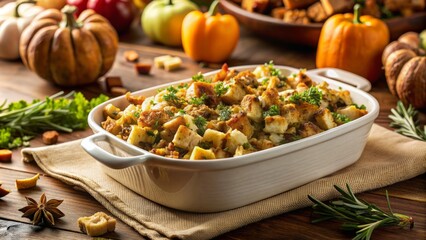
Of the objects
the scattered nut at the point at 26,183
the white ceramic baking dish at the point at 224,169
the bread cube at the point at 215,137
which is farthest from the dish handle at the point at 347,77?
the scattered nut at the point at 26,183

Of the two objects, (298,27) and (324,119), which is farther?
(298,27)

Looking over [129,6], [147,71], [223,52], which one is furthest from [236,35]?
[129,6]

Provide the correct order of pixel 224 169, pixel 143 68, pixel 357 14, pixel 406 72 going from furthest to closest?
pixel 143 68 < pixel 357 14 < pixel 406 72 < pixel 224 169

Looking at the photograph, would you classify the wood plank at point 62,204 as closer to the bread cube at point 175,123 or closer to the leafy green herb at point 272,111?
the bread cube at point 175,123

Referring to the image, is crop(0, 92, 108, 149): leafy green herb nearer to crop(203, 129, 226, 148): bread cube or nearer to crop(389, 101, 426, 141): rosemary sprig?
crop(203, 129, 226, 148): bread cube

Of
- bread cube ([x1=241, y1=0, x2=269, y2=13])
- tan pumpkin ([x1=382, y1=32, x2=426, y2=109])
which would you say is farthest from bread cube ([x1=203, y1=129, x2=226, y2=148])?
bread cube ([x1=241, y1=0, x2=269, y2=13])

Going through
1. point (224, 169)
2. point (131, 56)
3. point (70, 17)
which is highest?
point (224, 169)

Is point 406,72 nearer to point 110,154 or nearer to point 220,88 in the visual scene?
point 220,88

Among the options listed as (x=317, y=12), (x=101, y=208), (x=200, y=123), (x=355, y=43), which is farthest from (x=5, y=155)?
(x=317, y=12)
